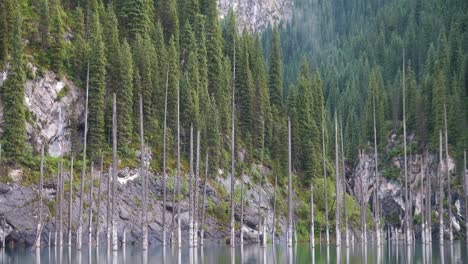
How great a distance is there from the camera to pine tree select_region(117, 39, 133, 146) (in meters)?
91.1

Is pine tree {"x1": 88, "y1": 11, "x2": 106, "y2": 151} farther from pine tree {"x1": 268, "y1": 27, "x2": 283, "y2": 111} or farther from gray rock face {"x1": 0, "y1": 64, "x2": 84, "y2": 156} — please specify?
pine tree {"x1": 268, "y1": 27, "x2": 283, "y2": 111}

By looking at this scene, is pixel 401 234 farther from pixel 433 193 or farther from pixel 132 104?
pixel 132 104

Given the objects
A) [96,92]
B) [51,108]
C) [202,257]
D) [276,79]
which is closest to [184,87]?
[96,92]

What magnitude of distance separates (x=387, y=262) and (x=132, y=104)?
52.5 metres

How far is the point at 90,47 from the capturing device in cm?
9650

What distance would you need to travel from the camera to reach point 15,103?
7869 centimetres

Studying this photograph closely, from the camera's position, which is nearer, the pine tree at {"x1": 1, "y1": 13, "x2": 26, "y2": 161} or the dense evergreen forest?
the pine tree at {"x1": 1, "y1": 13, "x2": 26, "y2": 161}

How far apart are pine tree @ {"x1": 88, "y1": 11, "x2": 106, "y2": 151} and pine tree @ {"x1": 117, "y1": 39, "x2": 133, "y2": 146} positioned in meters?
2.39

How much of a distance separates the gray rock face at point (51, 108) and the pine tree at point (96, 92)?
221cm

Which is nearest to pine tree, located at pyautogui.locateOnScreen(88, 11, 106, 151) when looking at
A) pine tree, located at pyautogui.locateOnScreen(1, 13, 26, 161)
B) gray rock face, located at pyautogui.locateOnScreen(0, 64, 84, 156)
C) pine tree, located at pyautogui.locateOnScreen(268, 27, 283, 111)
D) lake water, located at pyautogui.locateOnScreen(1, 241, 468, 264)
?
A: gray rock face, located at pyautogui.locateOnScreen(0, 64, 84, 156)

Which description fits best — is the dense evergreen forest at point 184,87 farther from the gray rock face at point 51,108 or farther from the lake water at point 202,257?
the lake water at point 202,257

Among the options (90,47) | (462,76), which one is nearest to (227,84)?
(90,47)

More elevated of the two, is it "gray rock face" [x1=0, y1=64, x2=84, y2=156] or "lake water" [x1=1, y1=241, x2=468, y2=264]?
"gray rock face" [x1=0, y1=64, x2=84, y2=156]

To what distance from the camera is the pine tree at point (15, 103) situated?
76.8m
